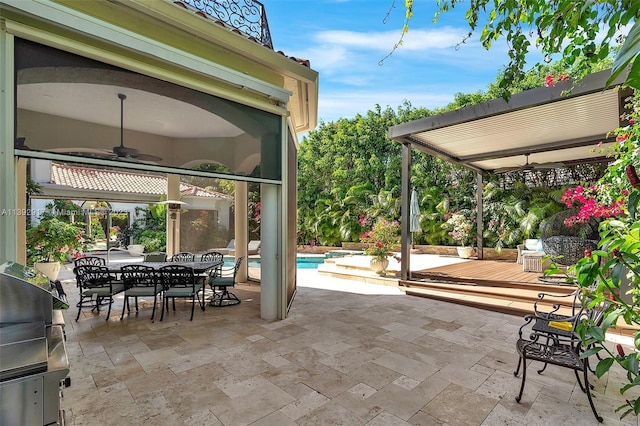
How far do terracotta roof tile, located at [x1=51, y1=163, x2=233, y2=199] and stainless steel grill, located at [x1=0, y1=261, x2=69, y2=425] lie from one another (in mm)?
12671

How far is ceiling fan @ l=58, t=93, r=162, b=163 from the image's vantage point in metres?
3.53

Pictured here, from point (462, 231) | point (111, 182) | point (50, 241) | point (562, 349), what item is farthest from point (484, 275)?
point (111, 182)

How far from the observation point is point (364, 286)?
348 inches

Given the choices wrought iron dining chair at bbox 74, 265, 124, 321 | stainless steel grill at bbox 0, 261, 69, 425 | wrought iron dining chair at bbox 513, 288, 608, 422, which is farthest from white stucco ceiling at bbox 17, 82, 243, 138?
wrought iron dining chair at bbox 513, 288, 608, 422

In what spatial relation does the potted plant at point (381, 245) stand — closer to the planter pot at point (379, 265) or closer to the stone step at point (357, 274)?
the planter pot at point (379, 265)

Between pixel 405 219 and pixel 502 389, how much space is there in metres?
5.26

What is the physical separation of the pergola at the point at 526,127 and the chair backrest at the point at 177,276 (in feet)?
17.0

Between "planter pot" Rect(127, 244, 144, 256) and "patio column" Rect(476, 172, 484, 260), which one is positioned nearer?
"patio column" Rect(476, 172, 484, 260)

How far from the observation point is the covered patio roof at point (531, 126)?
549 centimetres

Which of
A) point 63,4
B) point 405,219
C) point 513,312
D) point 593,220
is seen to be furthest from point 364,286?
point 63,4

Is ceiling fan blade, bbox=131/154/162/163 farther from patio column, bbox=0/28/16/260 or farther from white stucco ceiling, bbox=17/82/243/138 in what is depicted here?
patio column, bbox=0/28/16/260

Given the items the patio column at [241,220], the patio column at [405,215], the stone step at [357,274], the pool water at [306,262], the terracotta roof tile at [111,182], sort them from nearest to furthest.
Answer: the patio column at [405,215]
the stone step at [357,274]
the patio column at [241,220]
the pool water at [306,262]
the terracotta roof tile at [111,182]

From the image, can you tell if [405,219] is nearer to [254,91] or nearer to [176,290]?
[254,91]

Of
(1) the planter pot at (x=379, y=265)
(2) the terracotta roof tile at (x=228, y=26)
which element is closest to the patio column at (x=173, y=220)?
(1) the planter pot at (x=379, y=265)
